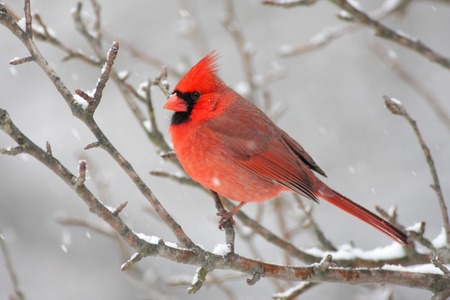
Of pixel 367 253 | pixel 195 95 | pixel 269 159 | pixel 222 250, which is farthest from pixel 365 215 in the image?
pixel 195 95

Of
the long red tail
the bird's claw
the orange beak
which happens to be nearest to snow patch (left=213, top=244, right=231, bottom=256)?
the bird's claw

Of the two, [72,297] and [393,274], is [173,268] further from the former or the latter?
[393,274]

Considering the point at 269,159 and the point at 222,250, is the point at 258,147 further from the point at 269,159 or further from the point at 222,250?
the point at 222,250

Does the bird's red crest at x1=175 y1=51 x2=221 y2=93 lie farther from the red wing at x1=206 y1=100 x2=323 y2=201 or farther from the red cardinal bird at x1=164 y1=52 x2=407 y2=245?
the red wing at x1=206 y1=100 x2=323 y2=201

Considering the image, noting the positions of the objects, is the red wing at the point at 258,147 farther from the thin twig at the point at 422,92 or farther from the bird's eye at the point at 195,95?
the thin twig at the point at 422,92

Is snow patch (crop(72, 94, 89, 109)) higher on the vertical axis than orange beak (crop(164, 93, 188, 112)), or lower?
higher

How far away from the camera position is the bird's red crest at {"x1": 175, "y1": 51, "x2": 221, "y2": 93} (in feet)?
9.26

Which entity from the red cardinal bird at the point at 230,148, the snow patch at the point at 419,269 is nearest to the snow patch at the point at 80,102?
the red cardinal bird at the point at 230,148

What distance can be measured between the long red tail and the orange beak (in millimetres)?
854

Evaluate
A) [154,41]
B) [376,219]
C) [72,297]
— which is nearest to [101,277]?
[72,297]

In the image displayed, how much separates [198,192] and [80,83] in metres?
1.83

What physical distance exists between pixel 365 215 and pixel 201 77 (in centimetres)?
110

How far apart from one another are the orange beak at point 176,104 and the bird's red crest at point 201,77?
54 mm

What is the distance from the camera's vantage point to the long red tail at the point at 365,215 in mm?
2455
